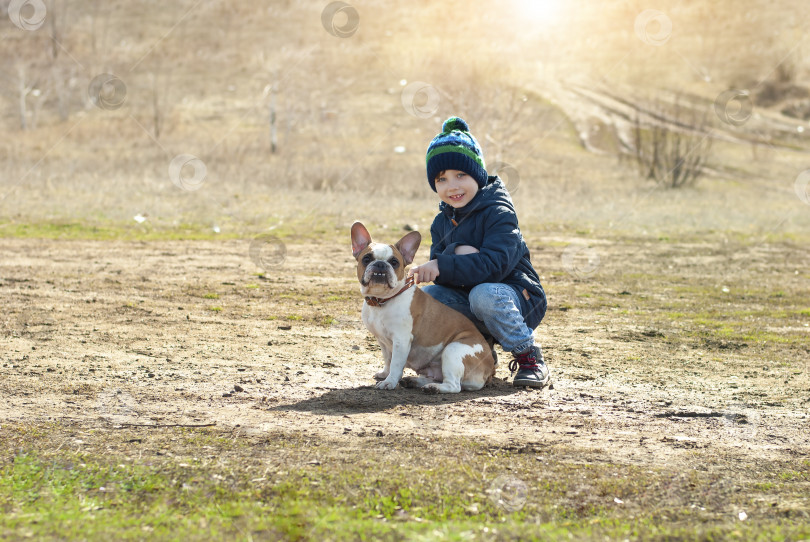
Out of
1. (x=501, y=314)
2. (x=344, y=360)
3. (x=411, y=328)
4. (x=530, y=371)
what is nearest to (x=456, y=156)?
(x=501, y=314)

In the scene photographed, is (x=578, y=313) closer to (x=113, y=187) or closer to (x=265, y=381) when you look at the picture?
(x=265, y=381)

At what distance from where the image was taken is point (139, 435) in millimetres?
5023

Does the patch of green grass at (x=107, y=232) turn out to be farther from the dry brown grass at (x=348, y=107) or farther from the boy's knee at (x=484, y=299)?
the boy's knee at (x=484, y=299)

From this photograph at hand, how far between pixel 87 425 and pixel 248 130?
54.9m

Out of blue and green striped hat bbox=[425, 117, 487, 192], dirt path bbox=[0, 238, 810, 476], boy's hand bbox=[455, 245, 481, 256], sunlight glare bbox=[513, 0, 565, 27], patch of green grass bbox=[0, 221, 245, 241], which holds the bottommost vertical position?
patch of green grass bbox=[0, 221, 245, 241]

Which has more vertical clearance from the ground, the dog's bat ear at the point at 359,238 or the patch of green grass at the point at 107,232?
the dog's bat ear at the point at 359,238

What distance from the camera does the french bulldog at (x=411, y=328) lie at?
19.5 feet

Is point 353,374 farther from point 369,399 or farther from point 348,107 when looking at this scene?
point 348,107

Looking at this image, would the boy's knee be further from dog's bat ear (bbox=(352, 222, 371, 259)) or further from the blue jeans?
dog's bat ear (bbox=(352, 222, 371, 259))

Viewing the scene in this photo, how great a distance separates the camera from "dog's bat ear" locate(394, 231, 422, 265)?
621 centimetres

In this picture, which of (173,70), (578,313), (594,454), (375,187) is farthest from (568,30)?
(594,454)

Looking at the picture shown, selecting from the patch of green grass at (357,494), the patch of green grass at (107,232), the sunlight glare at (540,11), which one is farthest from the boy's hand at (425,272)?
the sunlight glare at (540,11)

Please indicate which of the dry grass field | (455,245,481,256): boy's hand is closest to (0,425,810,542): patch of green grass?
the dry grass field

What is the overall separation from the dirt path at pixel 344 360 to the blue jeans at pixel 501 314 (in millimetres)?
422
